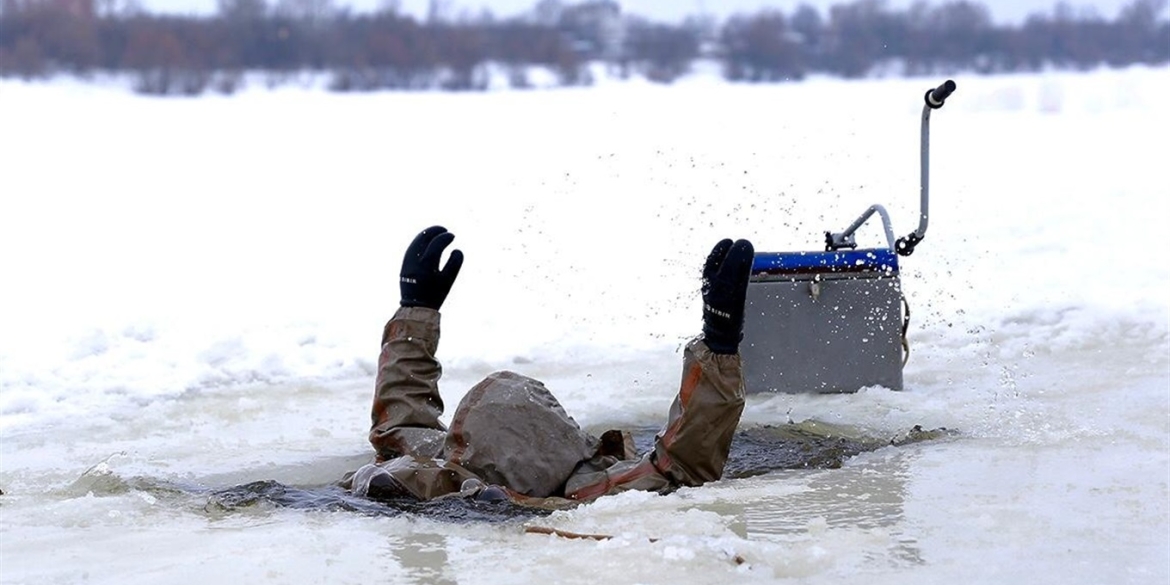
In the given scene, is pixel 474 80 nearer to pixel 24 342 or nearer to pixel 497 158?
pixel 497 158

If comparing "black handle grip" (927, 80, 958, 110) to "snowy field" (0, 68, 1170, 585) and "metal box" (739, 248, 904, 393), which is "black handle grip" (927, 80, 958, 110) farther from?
"snowy field" (0, 68, 1170, 585)

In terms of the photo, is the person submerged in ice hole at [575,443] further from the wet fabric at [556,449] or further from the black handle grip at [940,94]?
the black handle grip at [940,94]

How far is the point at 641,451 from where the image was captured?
494 centimetres

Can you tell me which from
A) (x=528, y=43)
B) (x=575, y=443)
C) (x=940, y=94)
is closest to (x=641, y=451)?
(x=575, y=443)

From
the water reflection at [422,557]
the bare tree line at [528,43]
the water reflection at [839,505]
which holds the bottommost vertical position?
the water reflection at [422,557]

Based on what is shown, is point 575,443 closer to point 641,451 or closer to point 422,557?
A: point 641,451

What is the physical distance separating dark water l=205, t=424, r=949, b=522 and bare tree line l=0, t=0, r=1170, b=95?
21.4 m

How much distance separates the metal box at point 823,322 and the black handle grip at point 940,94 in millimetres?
582

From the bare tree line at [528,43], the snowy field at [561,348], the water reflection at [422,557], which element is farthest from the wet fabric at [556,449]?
the bare tree line at [528,43]

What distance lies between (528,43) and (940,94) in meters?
29.0

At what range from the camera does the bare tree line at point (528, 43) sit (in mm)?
26234

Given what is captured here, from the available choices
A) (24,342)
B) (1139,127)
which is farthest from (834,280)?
(1139,127)

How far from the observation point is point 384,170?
15.6 meters

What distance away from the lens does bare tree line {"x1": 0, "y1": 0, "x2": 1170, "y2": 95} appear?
26.2m
